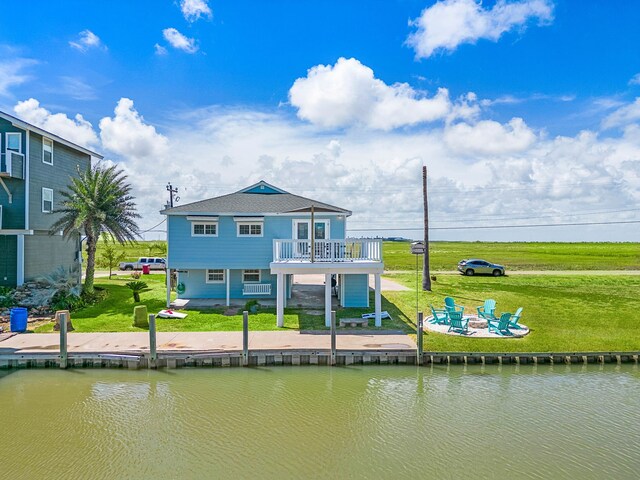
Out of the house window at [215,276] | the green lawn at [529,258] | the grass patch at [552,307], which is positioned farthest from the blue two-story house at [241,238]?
the grass patch at [552,307]

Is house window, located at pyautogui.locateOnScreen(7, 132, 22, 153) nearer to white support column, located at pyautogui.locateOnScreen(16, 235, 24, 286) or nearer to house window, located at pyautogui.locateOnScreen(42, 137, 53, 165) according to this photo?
house window, located at pyautogui.locateOnScreen(42, 137, 53, 165)

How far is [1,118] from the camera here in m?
22.3

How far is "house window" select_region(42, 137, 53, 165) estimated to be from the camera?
2443 cm

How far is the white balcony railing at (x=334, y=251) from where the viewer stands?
18234 millimetres

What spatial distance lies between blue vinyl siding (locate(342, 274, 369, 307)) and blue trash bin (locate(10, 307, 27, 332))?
44.5 ft

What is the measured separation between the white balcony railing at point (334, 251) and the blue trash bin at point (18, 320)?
32.6ft

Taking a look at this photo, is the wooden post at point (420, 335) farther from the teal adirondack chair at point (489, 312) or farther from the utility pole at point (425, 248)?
the utility pole at point (425, 248)

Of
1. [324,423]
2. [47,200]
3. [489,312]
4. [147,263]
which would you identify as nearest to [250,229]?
[489,312]

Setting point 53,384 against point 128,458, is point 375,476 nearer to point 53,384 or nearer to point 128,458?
point 128,458

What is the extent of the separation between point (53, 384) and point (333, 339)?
8248 millimetres

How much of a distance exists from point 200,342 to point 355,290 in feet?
29.6

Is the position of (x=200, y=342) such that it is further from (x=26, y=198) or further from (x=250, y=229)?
(x=26, y=198)

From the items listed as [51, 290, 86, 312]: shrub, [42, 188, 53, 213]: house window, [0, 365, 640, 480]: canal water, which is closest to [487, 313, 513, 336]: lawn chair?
[0, 365, 640, 480]: canal water

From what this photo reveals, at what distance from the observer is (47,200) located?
81.4 ft
